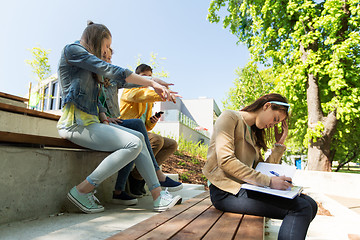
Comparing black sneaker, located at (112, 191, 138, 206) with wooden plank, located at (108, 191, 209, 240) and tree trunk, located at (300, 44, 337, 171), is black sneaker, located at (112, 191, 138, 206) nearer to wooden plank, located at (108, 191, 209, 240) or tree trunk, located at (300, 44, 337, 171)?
wooden plank, located at (108, 191, 209, 240)

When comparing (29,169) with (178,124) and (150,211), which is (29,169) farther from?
(178,124)

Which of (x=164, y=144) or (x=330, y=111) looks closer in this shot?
(x=164, y=144)

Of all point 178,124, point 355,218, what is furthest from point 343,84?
point 178,124

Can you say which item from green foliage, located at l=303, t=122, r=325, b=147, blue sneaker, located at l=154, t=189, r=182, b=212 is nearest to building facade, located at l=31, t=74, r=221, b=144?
blue sneaker, located at l=154, t=189, r=182, b=212

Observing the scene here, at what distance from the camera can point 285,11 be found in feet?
30.7

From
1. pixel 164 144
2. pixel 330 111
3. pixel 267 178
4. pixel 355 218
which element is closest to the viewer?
pixel 267 178

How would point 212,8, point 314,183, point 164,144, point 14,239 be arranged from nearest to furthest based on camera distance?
point 14,239 < point 164,144 < point 314,183 < point 212,8

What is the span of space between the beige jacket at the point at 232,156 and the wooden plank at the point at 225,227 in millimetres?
180

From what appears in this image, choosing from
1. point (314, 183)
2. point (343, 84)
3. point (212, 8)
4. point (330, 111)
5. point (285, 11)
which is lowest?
point (314, 183)

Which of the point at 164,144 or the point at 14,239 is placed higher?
the point at 164,144

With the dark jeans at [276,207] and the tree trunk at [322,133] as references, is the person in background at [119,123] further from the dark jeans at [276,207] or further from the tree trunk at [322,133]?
the tree trunk at [322,133]

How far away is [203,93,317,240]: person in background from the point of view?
1766 millimetres

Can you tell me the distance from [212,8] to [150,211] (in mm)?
10898

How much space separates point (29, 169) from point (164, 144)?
1.72m
